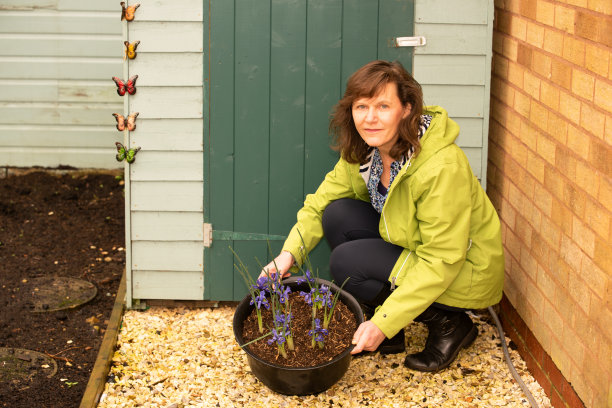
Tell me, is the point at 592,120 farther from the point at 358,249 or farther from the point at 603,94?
the point at 358,249

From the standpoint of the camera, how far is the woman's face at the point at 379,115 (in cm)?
359

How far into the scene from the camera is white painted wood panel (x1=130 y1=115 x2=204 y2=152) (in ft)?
14.4

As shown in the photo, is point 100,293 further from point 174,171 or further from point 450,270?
point 450,270

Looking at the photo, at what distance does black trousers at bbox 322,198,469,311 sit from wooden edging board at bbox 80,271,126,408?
3.62 feet

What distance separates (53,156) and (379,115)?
4.00 m

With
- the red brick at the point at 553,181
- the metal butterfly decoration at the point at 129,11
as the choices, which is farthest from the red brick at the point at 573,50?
the metal butterfly decoration at the point at 129,11

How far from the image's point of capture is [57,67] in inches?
266

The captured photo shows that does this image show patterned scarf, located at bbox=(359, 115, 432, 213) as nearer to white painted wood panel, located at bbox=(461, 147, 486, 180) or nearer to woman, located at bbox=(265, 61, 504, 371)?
woman, located at bbox=(265, 61, 504, 371)

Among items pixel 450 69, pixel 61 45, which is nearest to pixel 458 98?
pixel 450 69

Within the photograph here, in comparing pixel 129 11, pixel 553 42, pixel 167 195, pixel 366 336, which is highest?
pixel 129 11

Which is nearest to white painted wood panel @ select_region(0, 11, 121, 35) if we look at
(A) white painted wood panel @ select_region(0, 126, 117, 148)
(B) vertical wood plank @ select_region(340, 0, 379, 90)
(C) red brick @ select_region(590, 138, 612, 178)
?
(A) white painted wood panel @ select_region(0, 126, 117, 148)

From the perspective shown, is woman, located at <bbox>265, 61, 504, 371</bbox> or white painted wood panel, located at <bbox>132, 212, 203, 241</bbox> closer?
woman, located at <bbox>265, 61, 504, 371</bbox>

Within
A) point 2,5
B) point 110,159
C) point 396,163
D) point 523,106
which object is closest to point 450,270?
point 396,163

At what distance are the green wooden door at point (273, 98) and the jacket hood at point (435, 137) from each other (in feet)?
2.21
